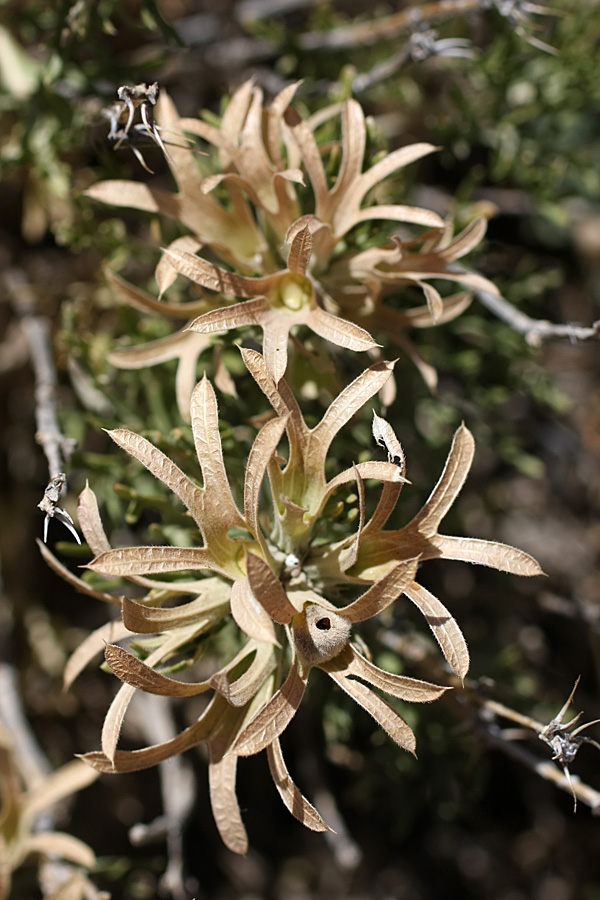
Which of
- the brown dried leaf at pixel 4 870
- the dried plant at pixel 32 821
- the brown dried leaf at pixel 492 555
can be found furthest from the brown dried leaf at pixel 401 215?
the brown dried leaf at pixel 4 870

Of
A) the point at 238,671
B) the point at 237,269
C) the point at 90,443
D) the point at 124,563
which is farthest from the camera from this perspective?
the point at 90,443

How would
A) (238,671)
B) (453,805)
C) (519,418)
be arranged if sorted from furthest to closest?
(519,418) → (453,805) → (238,671)

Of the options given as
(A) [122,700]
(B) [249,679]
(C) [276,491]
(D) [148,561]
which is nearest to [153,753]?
(A) [122,700]

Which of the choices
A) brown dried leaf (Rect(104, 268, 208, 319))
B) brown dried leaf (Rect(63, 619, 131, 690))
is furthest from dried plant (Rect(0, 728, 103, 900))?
brown dried leaf (Rect(104, 268, 208, 319))

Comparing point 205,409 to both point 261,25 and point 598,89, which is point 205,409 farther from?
point 598,89

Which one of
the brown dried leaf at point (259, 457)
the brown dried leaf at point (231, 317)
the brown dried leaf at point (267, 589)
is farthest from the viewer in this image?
the brown dried leaf at point (231, 317)

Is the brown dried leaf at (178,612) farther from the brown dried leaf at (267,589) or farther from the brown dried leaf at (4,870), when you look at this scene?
the brown dried leaf at (4,870)

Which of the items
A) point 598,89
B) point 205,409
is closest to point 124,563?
point 205,409
